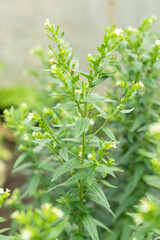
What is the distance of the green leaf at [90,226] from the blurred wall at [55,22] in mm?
3219

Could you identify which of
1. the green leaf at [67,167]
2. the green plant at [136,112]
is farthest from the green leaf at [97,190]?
the green plant at [136,112]

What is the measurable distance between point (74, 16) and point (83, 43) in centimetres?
42

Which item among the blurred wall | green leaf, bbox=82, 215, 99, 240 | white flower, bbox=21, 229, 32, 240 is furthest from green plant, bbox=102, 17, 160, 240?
the blurred wall

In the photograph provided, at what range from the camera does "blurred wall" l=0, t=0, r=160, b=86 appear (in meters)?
3.83

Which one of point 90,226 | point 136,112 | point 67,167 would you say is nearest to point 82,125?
point 67,167

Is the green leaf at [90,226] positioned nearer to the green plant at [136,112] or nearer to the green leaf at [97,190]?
the green leaf at [97,190]

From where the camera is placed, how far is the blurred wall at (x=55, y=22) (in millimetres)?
3832

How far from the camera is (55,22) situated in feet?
13.9

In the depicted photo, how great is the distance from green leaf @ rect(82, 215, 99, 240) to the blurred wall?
3.22 metres

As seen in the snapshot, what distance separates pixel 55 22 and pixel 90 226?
377cm

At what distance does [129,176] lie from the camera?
1559mm

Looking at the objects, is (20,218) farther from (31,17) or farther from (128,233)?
(31,17)

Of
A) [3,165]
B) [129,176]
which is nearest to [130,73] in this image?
[129,176]

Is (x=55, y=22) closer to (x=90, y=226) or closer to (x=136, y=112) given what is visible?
Result: (x=136, y=112)
